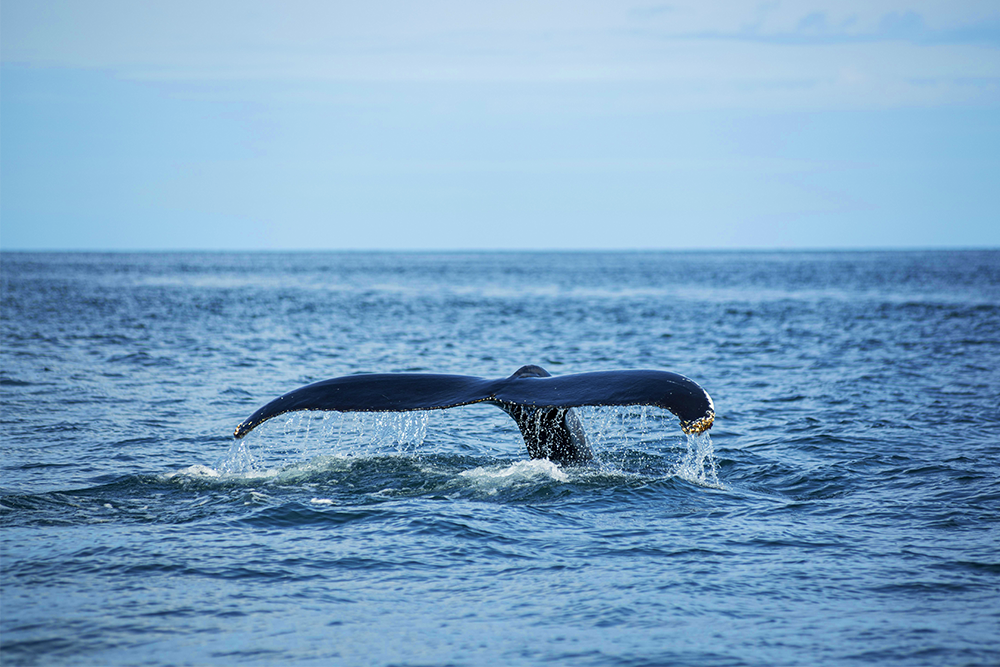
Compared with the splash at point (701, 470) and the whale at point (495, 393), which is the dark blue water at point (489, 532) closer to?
the splash at point (701, 470)

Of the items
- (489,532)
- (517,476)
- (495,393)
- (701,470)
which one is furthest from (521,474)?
(701,470)

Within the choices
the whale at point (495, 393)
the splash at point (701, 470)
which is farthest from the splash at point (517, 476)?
the splash at point (701, 470)

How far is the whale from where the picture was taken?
6.75 m

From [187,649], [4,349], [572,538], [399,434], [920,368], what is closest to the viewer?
[187,649]

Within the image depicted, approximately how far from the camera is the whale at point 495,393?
6.75 m

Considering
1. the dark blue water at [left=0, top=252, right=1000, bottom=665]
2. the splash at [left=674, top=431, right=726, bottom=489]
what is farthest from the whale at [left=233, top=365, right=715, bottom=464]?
the splash at [left=674, top=431, right=726, bottom=489]

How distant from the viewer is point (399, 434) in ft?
40.9

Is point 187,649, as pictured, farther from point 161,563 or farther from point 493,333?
point 493,333

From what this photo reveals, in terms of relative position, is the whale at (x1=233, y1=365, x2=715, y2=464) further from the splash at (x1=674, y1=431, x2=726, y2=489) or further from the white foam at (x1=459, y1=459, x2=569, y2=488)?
the splash at (x1=674, y1=431, x2=726, y2=489)

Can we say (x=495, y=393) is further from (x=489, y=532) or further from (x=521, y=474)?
(x=521, y=474)

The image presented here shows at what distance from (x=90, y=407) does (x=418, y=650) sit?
10666mm

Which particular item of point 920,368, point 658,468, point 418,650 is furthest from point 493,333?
point 418,650

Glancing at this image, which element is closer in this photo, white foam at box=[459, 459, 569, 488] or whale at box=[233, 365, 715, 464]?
whale at box=[233, 365, 715, 464]

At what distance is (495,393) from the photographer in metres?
7.59
